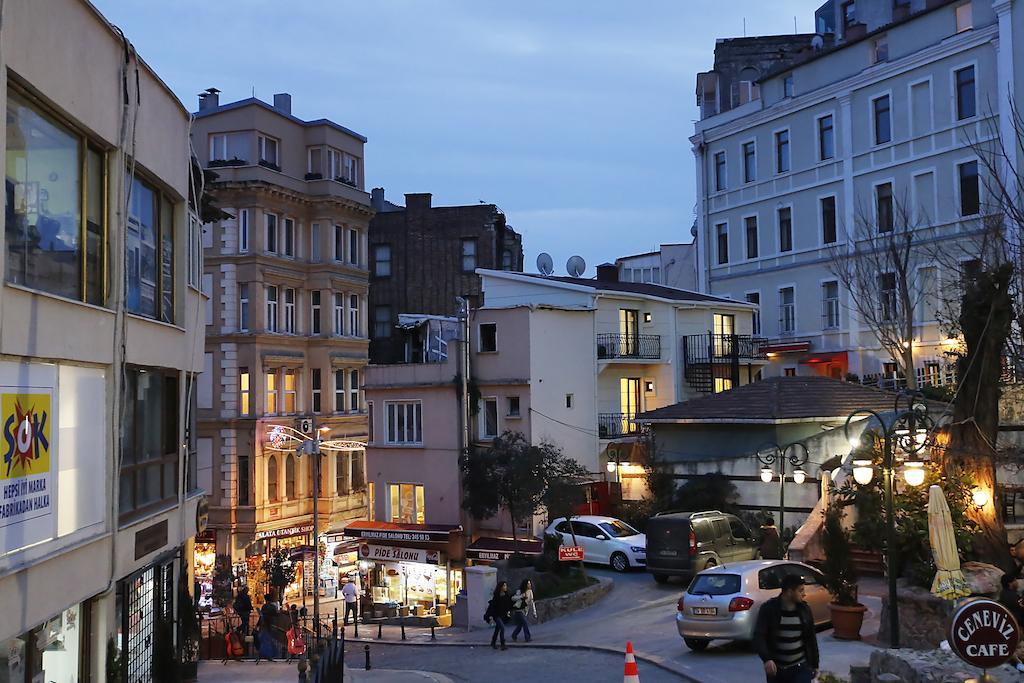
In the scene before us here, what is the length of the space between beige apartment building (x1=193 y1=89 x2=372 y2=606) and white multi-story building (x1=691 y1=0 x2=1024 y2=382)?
16.9 meters

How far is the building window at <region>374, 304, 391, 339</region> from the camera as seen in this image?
2314 inches

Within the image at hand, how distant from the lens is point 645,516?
33406mm

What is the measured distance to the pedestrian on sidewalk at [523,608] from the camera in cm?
2296

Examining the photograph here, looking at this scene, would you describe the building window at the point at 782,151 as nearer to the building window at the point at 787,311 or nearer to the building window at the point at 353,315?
the building window at the point at 787,311

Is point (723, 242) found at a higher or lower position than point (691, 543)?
higher

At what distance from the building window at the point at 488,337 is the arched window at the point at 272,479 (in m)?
10.5

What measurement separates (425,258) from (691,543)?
1413 inches

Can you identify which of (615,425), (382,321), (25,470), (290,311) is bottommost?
(615,425)

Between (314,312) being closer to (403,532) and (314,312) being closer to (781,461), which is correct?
(403,532)

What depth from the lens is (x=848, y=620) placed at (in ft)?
57.9

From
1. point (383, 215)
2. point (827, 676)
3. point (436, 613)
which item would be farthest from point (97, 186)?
point (383, 215)

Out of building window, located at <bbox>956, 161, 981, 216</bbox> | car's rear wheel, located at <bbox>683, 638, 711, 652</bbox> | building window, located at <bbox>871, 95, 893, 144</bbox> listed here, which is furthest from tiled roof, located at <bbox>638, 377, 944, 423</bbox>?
car's rear wheel, located at <bbox>683, 638, 711, 652</bbox>

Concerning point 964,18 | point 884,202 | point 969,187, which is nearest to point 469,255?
point 884,202

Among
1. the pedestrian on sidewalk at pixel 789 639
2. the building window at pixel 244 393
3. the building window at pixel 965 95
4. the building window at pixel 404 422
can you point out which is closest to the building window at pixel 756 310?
the building window at pixel 965 95
